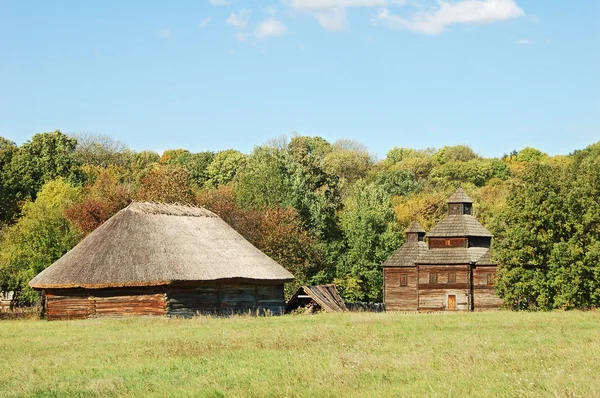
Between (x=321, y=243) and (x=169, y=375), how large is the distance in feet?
157

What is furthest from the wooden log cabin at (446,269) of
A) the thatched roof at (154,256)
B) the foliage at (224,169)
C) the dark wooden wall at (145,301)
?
the foliage at (224,169)

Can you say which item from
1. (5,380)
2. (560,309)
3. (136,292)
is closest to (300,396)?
(5,380)

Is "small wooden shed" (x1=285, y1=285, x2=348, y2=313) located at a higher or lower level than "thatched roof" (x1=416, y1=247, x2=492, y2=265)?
lower

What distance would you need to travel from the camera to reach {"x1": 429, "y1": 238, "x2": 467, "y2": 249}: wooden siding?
198 ft

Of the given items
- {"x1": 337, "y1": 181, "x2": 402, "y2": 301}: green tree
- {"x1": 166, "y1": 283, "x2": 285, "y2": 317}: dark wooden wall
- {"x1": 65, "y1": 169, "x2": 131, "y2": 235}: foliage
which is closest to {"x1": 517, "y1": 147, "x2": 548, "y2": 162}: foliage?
{"x1": 337, "y1": 181, "x2": 402, "y2": 301}: green tree

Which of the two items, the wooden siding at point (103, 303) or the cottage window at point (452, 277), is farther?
the cottage window at point (452, 277)

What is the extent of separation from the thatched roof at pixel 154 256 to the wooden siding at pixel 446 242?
1808 centimetres

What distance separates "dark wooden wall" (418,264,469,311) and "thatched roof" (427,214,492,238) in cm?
235

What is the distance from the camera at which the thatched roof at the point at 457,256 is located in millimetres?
58906

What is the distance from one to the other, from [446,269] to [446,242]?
2.11 meters

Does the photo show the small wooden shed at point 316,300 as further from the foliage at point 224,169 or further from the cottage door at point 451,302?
the foliage at point 224,169

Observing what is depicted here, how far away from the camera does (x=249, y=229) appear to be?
59844 mm

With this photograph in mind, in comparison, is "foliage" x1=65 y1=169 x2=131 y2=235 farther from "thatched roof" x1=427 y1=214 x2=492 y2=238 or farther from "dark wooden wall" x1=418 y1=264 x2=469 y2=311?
"thatched roof" x1=427 y1=214 x2=492 y2=238

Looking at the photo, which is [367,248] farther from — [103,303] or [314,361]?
[314,361]
